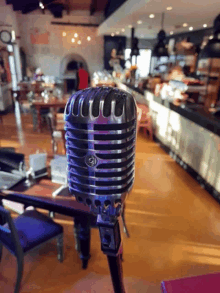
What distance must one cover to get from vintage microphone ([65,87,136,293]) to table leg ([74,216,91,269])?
1173mm

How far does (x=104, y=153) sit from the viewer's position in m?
0.58

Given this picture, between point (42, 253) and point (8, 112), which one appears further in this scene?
point (8, 112)

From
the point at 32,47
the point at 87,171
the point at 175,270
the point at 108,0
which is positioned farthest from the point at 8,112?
the point at 87,171

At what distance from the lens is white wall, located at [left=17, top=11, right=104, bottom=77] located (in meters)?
10.6

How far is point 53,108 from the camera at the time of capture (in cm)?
573

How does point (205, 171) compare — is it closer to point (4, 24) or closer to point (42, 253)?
point (42, 253)

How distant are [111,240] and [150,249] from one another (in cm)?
181

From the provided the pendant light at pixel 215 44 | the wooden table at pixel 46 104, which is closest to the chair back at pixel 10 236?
the pendant light at pixel 215 44

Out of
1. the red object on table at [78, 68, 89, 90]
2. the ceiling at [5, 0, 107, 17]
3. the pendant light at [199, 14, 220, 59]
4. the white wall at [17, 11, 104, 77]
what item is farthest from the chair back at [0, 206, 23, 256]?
the white wall at [17, 11, 104, 77]

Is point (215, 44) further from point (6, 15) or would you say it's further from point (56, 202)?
point (6, 15)

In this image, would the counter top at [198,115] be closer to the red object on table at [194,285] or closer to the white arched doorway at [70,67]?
the red object on table at [194,285]

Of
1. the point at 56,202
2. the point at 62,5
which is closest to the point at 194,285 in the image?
the point at 56,202

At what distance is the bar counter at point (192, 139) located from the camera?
9.86ft

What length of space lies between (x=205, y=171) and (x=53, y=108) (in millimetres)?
3967
